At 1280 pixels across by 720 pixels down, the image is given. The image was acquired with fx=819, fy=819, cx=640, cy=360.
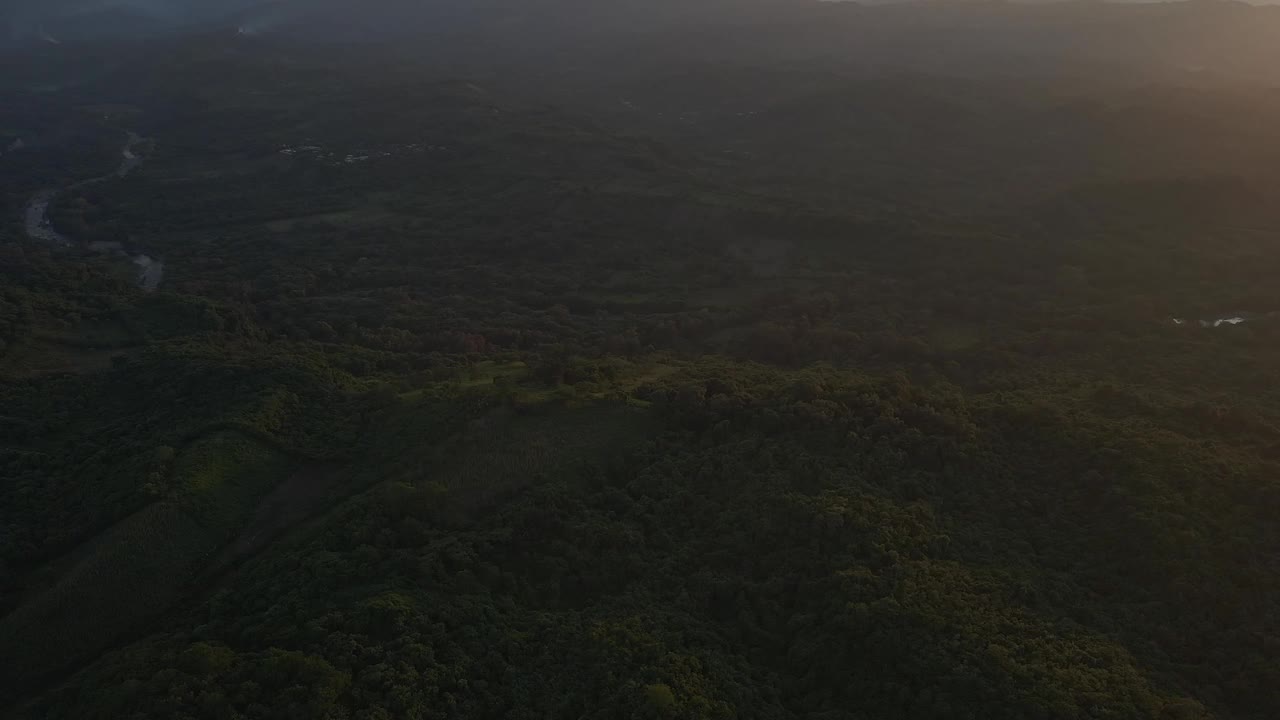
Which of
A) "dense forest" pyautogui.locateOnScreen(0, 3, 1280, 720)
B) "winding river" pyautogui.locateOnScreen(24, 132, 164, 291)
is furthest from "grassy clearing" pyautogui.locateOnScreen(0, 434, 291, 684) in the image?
"winding river" pyautogui.locateOnScreen(24, 132, 164, 291)

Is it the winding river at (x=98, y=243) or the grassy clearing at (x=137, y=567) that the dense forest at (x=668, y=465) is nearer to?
the grassy clearing at (x=137, y=567)

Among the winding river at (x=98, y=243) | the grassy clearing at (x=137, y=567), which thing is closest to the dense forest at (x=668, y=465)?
the grassy clearing at (x=137, y=567)

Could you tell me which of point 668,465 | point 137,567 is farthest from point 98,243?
point 668,465

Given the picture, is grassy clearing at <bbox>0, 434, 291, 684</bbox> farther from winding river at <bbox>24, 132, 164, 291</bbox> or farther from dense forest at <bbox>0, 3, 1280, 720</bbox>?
winding river at <bbox>24, 132, 164, 291</bbox>

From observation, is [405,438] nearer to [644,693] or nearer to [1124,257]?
[644,693]

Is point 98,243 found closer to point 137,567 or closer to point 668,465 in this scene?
point 137,567

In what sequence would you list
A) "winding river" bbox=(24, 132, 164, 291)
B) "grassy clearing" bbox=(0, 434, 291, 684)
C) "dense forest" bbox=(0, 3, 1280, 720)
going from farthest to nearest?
"winding river" bbox=(24, 132, 164, 291) < "grassy clearing" bbox=(0, 434, 291, 684) < "dense forest" bbox=(0, 3, 1280, 720)
